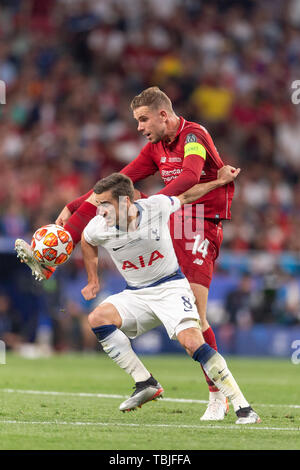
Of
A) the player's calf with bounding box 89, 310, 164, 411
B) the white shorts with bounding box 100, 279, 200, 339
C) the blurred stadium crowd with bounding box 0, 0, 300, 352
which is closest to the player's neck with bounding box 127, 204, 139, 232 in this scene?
the white shorts with bounding box 100, 279, 200, 339

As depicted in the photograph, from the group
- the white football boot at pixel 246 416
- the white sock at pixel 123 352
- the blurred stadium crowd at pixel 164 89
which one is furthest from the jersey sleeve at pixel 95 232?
the blurred stadium crowd at pixel 164 89

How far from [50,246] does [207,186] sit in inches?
58.7

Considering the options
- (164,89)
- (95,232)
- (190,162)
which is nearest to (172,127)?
(190,162)

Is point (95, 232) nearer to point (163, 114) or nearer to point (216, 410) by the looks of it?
point (163, 114)

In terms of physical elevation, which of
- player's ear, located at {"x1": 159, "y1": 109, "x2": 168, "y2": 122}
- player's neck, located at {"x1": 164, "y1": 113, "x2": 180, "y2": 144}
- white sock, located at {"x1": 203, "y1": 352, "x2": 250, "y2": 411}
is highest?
player's ear, located at {"x1": 159, "y1": 109, "x2": 168, "y2": 122}

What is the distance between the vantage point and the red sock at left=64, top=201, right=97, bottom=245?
8.45m

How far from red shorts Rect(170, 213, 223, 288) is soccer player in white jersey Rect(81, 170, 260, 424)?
585 mm

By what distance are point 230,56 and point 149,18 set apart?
2204 millimetres

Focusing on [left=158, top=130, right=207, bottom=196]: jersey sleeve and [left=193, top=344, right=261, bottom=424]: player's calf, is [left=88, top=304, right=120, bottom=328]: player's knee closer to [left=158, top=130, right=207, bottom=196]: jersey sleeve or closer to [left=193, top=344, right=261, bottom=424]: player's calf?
[left=193, top=344, right=261, bottom=424]: player's calf

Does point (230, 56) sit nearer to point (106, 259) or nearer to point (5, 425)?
point (106, 259)

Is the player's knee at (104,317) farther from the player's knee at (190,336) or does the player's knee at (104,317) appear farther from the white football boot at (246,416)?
the white football boot at (246,416)

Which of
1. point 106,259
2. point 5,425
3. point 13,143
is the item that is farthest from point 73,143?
point 5,425

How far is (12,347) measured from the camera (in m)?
17.9

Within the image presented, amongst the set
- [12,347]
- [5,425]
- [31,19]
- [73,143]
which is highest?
[31,19]
